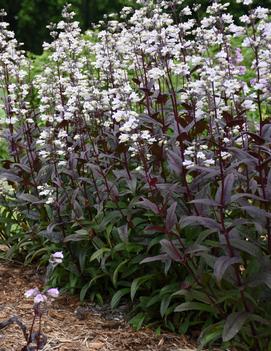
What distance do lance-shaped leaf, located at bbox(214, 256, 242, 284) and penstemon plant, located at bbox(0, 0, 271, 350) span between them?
11mm

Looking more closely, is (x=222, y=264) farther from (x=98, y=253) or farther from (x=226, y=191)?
(x=98, y=253)

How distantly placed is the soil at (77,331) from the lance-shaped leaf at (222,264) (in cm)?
69

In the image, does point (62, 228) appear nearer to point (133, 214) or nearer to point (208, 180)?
point (133, 214)

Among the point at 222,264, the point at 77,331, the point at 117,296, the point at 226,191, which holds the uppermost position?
the point at 226,191

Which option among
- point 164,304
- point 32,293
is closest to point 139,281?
point 164,304

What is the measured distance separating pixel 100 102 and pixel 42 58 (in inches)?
272

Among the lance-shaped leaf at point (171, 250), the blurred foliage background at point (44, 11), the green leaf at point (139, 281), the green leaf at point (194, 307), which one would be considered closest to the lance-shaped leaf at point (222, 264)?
the lance-shaped leaf at point (171, 250)

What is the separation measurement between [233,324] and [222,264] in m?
0.29

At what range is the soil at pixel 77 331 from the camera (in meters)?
3.18

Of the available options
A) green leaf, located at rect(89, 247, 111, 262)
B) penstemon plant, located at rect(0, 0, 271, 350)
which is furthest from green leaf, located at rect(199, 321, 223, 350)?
green leaf, located at rect(89, 247, 111, 262)

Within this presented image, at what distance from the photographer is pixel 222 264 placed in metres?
2.62

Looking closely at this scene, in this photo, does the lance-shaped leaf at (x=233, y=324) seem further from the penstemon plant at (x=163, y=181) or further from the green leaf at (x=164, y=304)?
the green leaf at (x=164, y=304)

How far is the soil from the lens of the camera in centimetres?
318

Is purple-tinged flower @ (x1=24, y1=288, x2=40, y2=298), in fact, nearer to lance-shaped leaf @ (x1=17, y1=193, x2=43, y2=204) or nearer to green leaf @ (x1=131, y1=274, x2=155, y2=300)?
green leaf @ (x1=131, y1=274, x2=155, y2=300)
